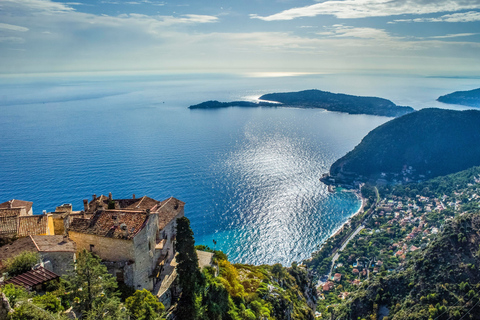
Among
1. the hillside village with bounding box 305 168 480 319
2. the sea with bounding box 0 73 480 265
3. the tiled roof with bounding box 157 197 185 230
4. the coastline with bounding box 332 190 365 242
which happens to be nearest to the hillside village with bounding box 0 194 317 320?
the tiled roof with bounding box 157 197 185 230

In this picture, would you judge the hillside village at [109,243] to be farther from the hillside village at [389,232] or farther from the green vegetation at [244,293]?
the hillside village at [389,232]

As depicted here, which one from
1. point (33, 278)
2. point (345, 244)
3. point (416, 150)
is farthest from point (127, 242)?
point (416, 150)

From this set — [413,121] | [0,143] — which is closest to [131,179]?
[0,143]

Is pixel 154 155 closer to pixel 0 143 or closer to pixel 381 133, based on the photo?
pixel 0 143

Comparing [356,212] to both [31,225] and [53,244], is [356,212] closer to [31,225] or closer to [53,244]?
[53,244]

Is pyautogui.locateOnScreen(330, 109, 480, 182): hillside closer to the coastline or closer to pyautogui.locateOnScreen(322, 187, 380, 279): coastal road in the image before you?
the coastline
